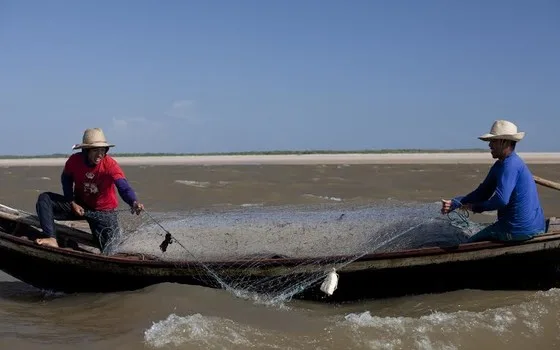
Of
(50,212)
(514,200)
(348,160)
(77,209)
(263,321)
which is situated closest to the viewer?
(263,321)

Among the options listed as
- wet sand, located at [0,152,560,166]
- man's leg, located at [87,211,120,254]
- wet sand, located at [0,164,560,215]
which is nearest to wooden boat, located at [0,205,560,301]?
man's leg, located at [87,211,120,254]

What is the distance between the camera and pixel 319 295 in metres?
5.92

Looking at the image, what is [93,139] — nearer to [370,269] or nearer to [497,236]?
[370,269]

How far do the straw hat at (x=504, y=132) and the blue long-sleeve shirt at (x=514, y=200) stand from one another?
162mm

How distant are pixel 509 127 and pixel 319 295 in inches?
87.6

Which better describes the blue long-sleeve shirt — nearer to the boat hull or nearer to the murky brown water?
the boat hull

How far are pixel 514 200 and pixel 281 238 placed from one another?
249 centimetres

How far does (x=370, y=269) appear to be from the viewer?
18.6ft

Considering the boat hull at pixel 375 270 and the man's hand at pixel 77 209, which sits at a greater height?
the man's hand at pixel 77 209

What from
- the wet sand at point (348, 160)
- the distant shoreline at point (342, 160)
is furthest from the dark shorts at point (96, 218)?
the wet sand at point (348, 160)

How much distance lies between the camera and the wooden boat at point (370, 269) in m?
5.54

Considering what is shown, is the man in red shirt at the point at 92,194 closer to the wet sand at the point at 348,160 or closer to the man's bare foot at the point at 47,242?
the man's bare foot at the point at 47,242

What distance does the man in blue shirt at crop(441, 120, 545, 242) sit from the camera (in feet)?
17.7

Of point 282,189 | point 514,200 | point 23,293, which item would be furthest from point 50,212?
point 282,189
